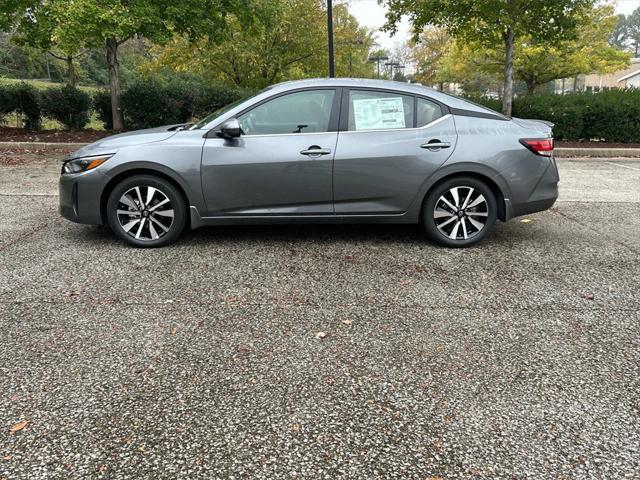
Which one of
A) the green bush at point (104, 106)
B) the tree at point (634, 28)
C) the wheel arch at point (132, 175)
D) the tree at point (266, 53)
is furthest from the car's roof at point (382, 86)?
the tree at point (634, 28)

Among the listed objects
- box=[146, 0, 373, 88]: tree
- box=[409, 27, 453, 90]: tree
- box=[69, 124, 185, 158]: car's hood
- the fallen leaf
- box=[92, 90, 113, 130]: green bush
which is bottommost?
the fallen leaf

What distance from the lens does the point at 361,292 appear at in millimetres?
4082

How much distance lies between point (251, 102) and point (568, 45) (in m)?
22.7

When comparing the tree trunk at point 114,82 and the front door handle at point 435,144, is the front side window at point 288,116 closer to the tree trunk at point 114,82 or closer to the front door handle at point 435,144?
the front door handle at point 435,144

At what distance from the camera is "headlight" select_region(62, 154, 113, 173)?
488 centimetres

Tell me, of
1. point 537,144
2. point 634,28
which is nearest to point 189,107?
point 537,144

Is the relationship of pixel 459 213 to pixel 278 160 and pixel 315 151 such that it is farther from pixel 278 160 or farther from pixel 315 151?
pixel 278 160

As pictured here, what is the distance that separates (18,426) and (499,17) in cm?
1331

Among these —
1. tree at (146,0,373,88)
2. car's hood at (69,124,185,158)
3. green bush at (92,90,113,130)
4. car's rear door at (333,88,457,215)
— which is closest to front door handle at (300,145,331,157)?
car's rear door at (333,88,457,215)

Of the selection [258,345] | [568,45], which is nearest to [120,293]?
[258,345]

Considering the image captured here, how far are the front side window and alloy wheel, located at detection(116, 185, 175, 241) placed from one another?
103 centimetres

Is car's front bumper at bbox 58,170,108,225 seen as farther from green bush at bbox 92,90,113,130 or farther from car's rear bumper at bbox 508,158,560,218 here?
green bush at bbox 92,90,113,130

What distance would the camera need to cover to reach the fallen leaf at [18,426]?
2398mm

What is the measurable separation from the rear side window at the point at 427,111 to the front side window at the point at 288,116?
2.87 ft
